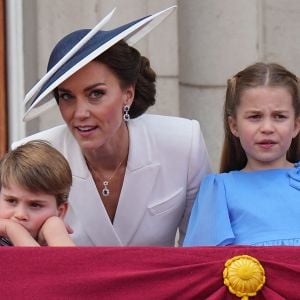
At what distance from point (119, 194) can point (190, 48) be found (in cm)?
170

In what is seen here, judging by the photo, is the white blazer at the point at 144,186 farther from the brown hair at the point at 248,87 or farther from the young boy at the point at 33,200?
the young boy at the point at 33,200

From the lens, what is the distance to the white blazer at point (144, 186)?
12.6 ft

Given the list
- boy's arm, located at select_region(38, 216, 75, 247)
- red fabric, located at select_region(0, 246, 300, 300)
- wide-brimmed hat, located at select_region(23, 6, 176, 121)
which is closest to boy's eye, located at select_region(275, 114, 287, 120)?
wide-brimmed hat, located at select_region(23, 6, 176, 121)

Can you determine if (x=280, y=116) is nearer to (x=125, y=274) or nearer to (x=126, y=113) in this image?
(x=126, y=113)

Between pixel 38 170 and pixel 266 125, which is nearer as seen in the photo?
pixel 38 170

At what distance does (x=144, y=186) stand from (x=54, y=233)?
2.19 ft

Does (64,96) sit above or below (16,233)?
above

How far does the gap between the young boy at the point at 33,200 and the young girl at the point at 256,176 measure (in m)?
0.44

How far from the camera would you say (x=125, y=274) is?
3.03 meters

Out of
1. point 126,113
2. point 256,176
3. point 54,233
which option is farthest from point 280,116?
point 54,233

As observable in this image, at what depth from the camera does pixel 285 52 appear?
216 inches

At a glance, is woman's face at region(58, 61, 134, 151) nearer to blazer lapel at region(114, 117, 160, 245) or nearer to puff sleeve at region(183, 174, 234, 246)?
blazer lapel at region(114, 117, 160, 245)

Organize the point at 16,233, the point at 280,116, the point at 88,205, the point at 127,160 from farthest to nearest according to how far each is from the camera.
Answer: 1. the point at 127,160
2. the point at 88,205
3. the point at 280,116
4. the point at 16,233

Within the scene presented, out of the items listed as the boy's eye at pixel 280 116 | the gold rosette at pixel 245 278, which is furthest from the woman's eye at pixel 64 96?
the gold rosette at pixel 245 278
